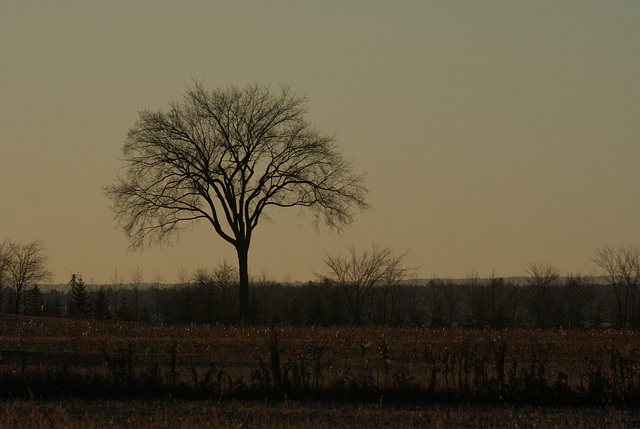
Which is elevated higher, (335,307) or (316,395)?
(335,307)

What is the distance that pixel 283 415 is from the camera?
11.8 meters

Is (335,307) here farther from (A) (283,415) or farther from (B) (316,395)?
(A) (283,415)

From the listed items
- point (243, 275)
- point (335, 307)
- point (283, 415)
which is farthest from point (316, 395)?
point (335, 307)

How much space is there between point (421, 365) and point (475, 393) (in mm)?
4425

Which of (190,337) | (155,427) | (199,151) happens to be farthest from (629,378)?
(199,151)

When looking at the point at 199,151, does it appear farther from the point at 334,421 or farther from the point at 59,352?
the point at 334,421

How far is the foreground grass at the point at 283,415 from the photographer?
11023 mm

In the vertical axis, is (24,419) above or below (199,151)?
below

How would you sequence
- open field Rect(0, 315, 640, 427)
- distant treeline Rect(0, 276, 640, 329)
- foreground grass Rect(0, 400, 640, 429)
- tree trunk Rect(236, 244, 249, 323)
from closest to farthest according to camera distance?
foreground grass Rect(0, 400, 640, 429), open field Rect(0, 315, 640, 427), tree trunk Rect(236, 244, 249, 323), distant treeline Rect(0, 276, 640, 329)

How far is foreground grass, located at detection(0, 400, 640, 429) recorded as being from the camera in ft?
36.2

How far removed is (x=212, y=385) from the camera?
530 inches

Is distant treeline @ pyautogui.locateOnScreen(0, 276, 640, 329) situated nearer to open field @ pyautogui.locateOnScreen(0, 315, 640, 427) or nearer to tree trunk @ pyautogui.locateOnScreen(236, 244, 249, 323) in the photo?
tree trunk @ pyautogui.locateOnScreen(236, 244, 249, 323)

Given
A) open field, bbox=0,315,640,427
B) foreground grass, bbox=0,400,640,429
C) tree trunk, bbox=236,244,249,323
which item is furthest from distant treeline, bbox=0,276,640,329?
foreground grass, bbox=0,400,640,429

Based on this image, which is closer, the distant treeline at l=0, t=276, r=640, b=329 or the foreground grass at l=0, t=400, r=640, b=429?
the foreground grass at l=0, t=400, r=640, b=429
